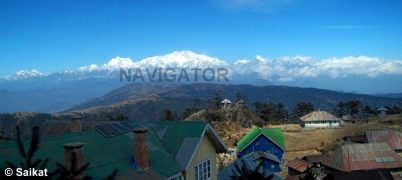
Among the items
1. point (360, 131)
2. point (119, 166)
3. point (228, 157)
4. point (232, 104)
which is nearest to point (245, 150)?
point (228, 157)

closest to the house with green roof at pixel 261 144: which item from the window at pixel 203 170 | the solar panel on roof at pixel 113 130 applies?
the window at pixel 203 170

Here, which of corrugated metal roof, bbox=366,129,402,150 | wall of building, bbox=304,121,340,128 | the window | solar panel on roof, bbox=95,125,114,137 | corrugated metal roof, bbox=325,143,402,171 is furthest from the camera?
wall of building, bbox=304,121,340,128

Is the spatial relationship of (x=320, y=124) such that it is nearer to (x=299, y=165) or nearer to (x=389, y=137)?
(x=389, y=137)

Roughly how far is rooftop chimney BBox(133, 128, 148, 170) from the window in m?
5.49

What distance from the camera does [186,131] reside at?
26.3 metres

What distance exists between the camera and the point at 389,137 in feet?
224

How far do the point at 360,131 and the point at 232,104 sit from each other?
3622 centimetres

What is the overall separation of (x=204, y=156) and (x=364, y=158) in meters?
34.0

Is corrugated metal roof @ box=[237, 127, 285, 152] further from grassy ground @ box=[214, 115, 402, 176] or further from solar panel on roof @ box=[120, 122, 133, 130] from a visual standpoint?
solar panel on roof @ box=[120, 122, 133, 130]

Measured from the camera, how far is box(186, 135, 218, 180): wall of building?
24672 mm

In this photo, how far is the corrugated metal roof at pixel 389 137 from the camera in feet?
219

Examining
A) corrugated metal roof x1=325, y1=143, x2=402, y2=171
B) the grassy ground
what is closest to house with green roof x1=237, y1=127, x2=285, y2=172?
the grassy ground

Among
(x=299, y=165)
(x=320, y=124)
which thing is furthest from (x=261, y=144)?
(x=320, y=124)

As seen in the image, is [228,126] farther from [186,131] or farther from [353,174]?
[186,131]
